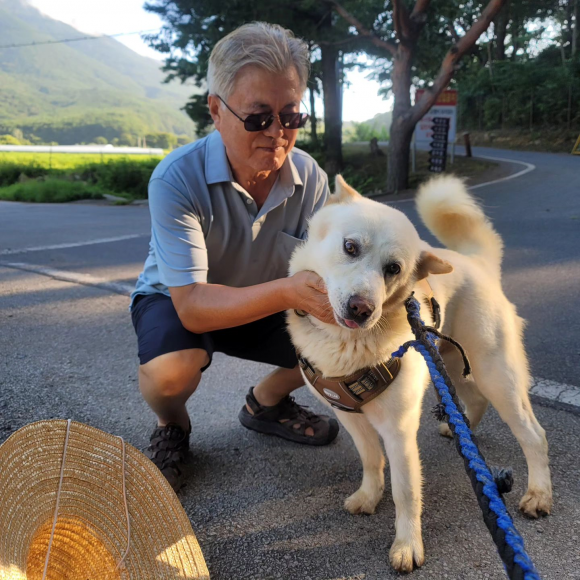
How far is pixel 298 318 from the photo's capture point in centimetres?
195

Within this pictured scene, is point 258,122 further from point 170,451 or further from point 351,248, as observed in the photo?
point 170,451

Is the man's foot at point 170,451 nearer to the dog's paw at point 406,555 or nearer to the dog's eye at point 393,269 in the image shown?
the dog's paw at point 406,555

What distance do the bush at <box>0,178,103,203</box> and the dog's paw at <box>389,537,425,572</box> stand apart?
15.8m

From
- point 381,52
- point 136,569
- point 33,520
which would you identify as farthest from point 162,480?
point 381,52

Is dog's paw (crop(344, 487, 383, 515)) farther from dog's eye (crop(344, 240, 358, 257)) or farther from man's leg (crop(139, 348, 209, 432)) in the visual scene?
dog's eye (crop(344, 240, 358, 257))

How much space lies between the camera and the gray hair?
1994mm

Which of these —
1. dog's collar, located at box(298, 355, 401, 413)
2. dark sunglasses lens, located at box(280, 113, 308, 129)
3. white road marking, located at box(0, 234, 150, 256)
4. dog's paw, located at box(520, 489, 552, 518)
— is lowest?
white road marking, located at box(0, 234, 150, 256)

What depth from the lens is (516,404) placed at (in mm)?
1991

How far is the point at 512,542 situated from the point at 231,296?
4.06ft

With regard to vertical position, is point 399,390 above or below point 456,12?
below

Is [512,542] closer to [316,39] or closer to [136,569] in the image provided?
[136,569]

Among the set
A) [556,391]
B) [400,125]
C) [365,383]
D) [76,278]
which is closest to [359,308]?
[365,383]

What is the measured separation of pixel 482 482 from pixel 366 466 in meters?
0.96

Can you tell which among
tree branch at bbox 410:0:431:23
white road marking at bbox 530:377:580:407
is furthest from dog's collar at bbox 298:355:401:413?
tree branch at bbox 410:0:431:23
